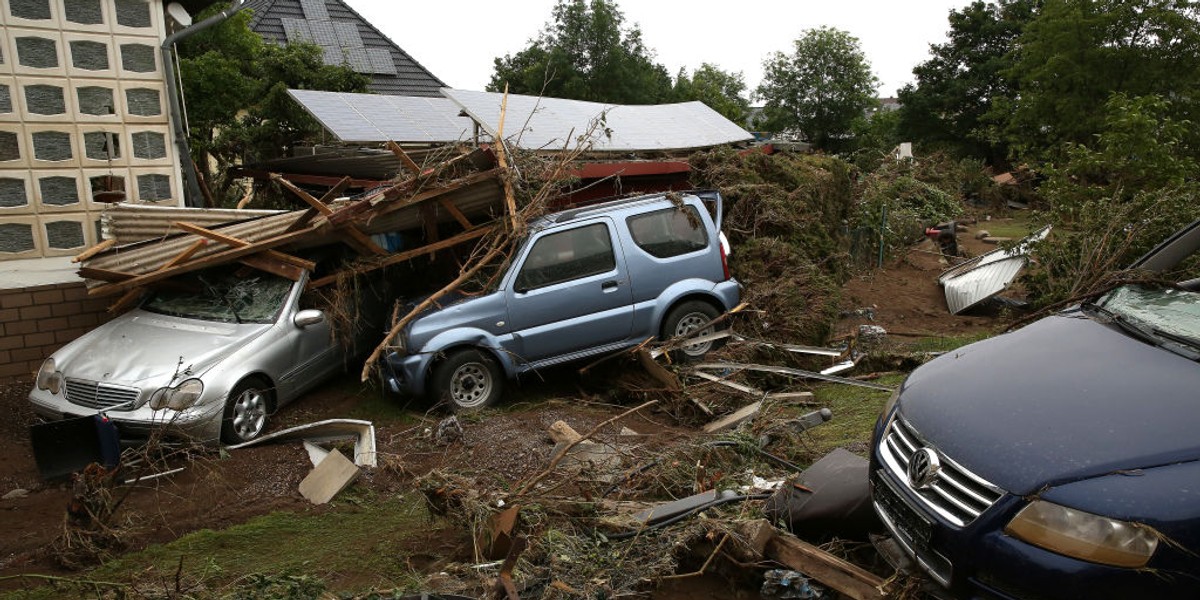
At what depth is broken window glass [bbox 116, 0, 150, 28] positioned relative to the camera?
8.69 meters

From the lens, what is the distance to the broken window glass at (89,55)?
8.43m

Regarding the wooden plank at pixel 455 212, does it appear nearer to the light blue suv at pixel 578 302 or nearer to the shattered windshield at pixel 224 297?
the light blue suv at pixel 578 302

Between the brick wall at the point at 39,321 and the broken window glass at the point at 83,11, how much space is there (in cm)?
282

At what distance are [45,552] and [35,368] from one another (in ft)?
14.4

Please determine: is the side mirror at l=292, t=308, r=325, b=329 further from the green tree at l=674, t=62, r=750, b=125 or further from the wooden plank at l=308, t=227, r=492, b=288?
the green tree at l=674, t=62, r=750, b=125

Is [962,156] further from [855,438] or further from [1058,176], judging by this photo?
[855,438]

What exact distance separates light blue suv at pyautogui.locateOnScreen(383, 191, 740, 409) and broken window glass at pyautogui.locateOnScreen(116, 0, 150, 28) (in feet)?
16.2

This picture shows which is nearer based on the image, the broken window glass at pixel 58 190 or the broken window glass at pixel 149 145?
the broken window glass at pixel 58 190

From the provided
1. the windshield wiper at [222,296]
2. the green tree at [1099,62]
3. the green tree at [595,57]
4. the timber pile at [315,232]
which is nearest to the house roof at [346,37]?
the green tree at [595,57]

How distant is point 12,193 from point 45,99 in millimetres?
1043

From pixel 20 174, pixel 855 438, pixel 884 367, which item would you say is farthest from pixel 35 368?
pixel 884 367

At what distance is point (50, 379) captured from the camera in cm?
678

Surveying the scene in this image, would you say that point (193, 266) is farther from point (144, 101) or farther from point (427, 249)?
point (144, 101)

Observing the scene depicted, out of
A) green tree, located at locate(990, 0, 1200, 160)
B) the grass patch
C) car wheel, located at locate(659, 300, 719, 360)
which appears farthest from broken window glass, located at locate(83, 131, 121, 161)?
green tree, located at locate(990, 0, 1200, 160)
